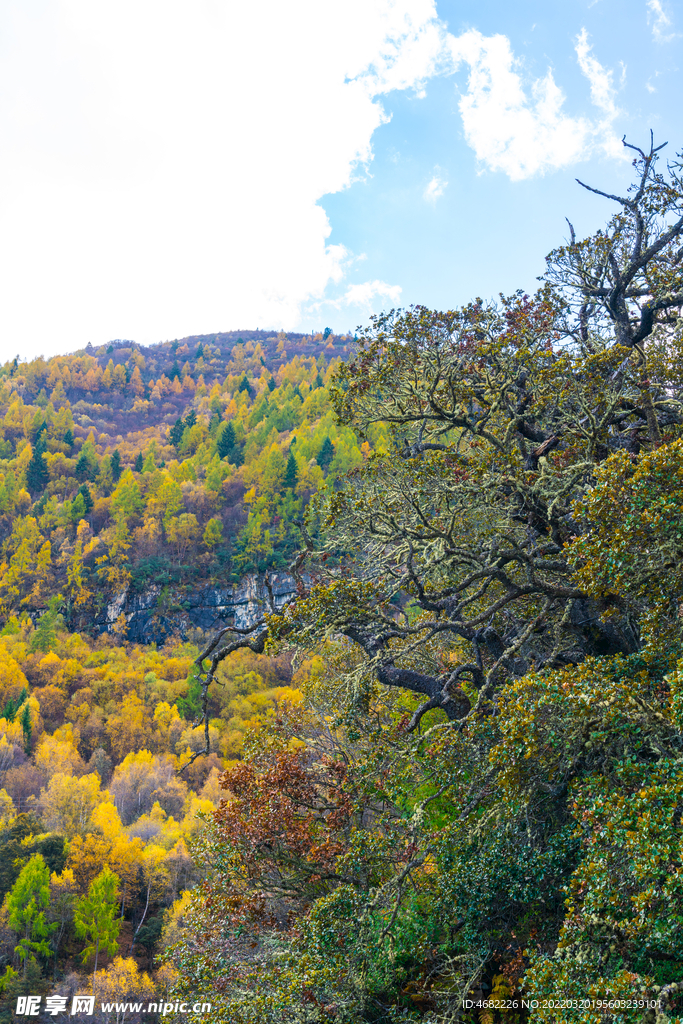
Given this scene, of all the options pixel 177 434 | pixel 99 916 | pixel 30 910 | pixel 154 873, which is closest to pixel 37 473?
pixel 177 434

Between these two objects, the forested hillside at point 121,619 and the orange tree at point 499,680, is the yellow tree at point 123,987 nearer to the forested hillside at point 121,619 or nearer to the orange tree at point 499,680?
the forested hillside at point 121,619

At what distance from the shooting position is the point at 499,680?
8109mm

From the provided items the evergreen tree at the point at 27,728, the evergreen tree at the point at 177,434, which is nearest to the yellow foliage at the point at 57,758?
the evergreen tree at the point at 27,728

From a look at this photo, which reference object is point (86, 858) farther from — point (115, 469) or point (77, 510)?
point (115, 469)

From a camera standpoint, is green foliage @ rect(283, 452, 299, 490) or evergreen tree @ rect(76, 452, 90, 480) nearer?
green foliage @ rect(283, 452, 299, 490)

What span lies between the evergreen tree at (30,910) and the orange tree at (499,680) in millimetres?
22863

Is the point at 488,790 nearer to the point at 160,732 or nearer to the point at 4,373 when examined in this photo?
the point at 160,732

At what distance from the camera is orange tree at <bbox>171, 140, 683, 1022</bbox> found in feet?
14.6

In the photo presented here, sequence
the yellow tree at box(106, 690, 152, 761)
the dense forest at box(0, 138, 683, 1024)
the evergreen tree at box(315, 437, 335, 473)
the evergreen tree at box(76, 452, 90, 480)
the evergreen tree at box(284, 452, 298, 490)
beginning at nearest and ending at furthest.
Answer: the dense forest at box(0, 138, 683, 1024), the yellow tree at box(106, 690, 152, 761), the evergreen tree at box(284, 452, 298, 490), the evergreen tree at box(315, 437, 335, 473), the evergreen tree at box(76, 452, 90, 480)

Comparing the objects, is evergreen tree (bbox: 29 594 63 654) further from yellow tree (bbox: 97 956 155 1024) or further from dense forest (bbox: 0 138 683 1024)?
dense forest (bbox: 0 138 683 1024)

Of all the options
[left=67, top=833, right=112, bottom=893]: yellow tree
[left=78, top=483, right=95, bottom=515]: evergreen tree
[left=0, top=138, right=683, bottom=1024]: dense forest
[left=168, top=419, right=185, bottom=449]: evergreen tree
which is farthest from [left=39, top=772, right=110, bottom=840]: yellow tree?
[left=168, top=419, right=185, bottom=449]: evergreen tree

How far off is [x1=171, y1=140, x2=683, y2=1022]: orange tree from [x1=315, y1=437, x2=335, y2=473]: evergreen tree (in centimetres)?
5440

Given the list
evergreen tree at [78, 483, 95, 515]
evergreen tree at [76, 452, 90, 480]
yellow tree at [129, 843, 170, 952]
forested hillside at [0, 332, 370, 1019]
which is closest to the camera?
Answer: forested hillside at [0, 332, 370, 1019]

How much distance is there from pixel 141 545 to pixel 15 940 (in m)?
47.8
